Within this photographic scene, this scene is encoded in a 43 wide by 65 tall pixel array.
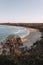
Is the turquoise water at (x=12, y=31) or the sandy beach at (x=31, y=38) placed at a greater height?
the turquoise water at (x=12, y=31)

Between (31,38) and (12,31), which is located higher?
(12,31)

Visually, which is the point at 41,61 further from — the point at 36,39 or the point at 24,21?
the point at 24,21

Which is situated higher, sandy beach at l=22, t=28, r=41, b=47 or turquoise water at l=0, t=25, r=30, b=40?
turquoise water at l=0, t=25, r=30, b=40

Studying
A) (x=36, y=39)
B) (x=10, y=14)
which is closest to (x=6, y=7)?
(x=10, y=14)
